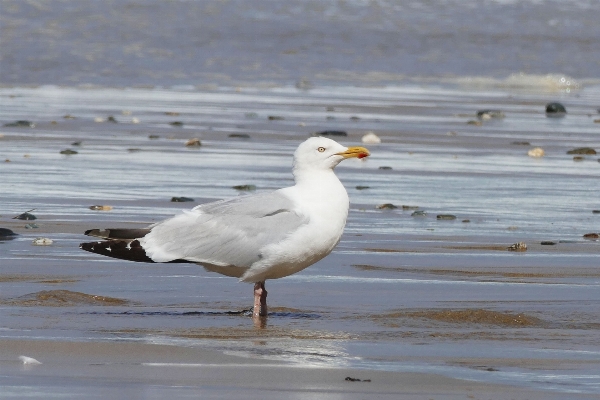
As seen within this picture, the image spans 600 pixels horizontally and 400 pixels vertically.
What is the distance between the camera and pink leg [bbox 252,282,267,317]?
22.0ft

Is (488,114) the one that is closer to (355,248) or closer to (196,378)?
(355,248)

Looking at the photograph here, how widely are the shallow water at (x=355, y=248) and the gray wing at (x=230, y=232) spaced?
0.95ft

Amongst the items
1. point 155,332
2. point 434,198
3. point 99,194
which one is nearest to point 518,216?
point 434,198

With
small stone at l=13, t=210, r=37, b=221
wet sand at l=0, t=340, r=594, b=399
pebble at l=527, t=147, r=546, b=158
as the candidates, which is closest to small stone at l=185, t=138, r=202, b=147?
pebble at l=527, t=147, r=546, b=158

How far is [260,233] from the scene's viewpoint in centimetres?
677

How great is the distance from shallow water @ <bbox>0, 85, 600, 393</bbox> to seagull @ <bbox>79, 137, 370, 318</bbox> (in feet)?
0.85

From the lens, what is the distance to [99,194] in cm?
1071

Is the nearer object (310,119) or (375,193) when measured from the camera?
(375,193)

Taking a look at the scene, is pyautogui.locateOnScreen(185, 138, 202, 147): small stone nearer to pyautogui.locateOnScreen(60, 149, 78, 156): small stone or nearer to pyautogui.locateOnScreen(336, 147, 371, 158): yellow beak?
pyautogui.locateOnScreen(60, 149, 78, 156): small stone

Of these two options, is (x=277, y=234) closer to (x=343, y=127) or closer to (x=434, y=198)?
(x=434, y=198)

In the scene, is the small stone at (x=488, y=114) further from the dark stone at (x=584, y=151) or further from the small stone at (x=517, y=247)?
the small stone at (x=517, y=247)

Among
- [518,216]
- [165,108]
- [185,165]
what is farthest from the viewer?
[165,108]

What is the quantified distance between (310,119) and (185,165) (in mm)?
4684

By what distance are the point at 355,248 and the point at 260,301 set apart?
6.56ft
